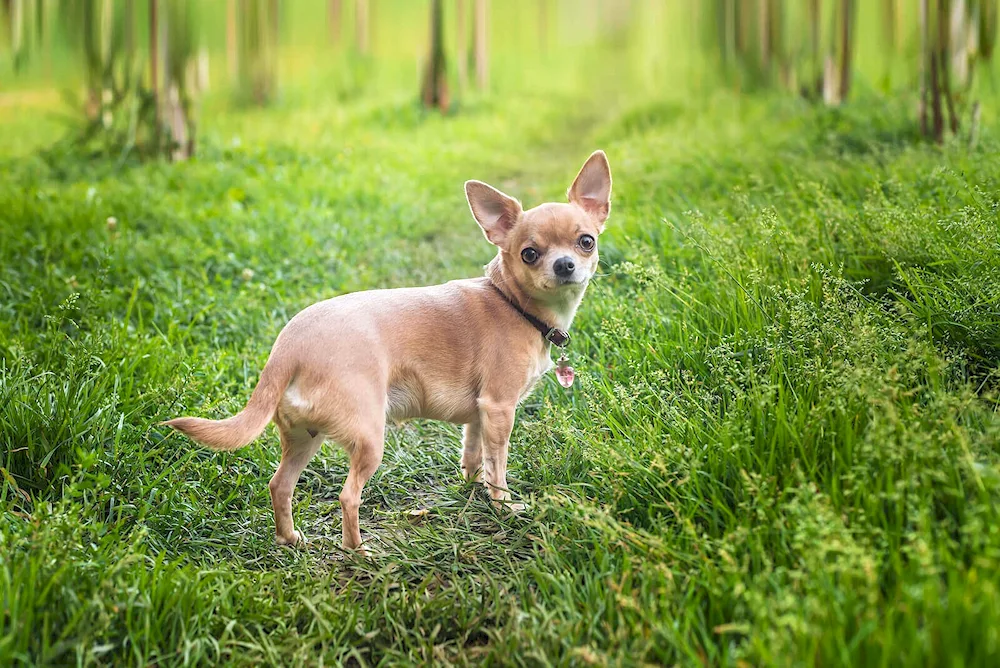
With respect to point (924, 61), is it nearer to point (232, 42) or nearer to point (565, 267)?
point (565, 267)

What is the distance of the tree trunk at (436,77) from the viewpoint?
38.3ft

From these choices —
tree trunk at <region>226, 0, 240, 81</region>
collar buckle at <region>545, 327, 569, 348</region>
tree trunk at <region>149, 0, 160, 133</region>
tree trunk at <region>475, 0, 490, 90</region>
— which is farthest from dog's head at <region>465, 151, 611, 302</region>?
tree trunk at <region>475, 0, 490, 90</region>

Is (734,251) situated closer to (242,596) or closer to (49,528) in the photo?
(242,596)

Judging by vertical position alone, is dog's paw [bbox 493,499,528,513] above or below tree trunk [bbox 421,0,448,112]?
below

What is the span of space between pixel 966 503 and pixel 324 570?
78.4 inches

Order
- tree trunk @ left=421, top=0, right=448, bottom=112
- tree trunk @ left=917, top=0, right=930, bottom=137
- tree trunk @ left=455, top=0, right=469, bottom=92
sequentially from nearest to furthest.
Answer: tree trunk @ left=917, top=0, right=930, bottom=137 < tree trunk @ left=421, top=0, right=448, bottom=112 < tree trunk @ left=455, top=0, right=469, bottom=92

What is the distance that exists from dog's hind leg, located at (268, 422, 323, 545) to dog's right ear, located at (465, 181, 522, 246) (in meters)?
1.10

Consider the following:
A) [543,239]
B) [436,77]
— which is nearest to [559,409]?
[543,239]

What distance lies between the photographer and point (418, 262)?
19.6 ft

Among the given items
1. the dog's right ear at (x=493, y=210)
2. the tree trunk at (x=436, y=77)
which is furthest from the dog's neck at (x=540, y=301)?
the tree trunk at (x=436, y=77)

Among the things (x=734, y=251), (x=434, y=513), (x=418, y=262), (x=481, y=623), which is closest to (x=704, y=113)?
(x=418, y=262)

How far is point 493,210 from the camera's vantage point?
347cm

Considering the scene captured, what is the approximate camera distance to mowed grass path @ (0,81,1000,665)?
216 cm

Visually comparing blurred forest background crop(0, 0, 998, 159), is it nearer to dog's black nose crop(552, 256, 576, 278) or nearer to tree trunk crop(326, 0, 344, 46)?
tree trunk crop(326, 0, 344, 46)
